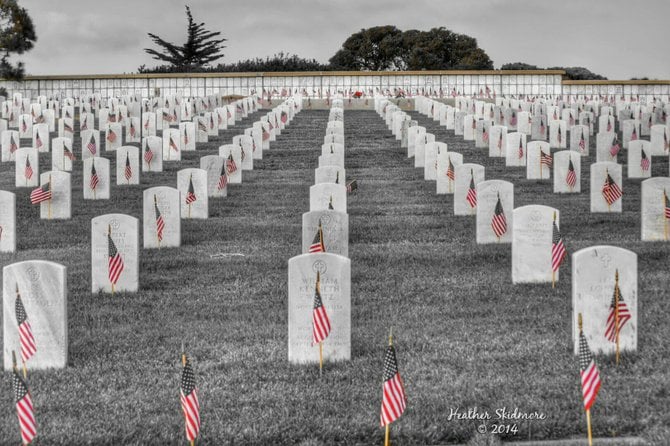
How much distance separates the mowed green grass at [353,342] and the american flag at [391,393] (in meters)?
0.35

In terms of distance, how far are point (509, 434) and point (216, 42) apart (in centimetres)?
8588

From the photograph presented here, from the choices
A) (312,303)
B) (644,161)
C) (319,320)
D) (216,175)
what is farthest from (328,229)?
(644,161)

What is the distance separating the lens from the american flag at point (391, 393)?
7.66m

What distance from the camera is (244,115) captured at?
4803 centimetres

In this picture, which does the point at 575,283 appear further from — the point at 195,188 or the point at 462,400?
the point at 195,188

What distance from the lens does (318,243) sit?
13.7 metres

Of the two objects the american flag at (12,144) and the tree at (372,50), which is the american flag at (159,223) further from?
the tree at (372,50)

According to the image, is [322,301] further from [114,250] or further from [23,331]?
[114,250]

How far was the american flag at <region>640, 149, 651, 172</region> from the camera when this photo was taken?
2452cm

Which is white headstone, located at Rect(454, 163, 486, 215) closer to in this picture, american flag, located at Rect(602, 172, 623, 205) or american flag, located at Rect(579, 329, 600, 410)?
american flag, located at Rect(602, 172, 623, 205)

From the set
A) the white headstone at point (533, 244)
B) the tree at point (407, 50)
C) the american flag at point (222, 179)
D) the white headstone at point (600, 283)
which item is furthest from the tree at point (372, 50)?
the white headstone at point (600, 283)

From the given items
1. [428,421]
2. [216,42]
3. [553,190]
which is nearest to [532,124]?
[553,190]

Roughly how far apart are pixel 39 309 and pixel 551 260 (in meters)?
6.32

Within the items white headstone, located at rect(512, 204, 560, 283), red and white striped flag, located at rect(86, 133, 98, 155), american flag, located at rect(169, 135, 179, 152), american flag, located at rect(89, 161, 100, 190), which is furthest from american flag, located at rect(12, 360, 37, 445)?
red and white striped flag, located at rect(86, 133, 98, 155)
